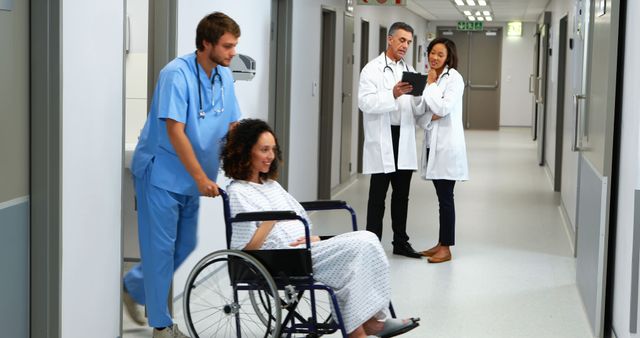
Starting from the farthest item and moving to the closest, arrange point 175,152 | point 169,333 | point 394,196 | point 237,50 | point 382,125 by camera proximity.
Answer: point 394,196, point 382,125, point 237,50, point 169,333, point 175,152

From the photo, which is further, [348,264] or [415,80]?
[415,80]

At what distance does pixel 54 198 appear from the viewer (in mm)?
3379

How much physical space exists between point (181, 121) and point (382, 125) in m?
2.45

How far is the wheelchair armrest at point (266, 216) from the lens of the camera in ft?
12.0

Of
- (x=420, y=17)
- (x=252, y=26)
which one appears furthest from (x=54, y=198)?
(x=420, y=17)

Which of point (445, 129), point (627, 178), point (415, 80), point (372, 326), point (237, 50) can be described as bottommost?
point (372, 326)

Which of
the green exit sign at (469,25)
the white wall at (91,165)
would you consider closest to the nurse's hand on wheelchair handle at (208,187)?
the white wall at (91,165)

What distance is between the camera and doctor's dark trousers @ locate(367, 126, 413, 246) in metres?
6.38

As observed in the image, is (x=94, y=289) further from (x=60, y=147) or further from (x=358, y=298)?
(x=358, y=298)

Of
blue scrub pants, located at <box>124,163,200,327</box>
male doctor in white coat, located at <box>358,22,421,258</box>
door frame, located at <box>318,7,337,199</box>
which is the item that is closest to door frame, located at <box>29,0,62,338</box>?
blue scrub pants, located at <box>124,163,200,327</box>

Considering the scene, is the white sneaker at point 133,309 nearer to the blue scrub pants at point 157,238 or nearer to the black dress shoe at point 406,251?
the blue scrub pants at point 157,238


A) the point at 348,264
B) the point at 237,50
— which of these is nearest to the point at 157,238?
the point at 348,264

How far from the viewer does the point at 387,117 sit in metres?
6.27

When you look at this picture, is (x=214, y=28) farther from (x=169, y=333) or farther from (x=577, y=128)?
(x=577, y=128)
